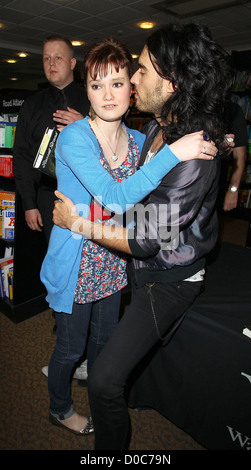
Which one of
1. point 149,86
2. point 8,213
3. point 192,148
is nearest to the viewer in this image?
point 192,148

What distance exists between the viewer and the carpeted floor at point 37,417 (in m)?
1.50

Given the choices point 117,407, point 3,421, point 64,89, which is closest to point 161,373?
point 117,407

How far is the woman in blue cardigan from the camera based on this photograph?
103 centimetres

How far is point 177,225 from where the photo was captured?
1072mm

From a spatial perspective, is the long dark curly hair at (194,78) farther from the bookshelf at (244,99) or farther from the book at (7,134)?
the bookshelf at (244,99)

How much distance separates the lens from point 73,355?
1.40 metres

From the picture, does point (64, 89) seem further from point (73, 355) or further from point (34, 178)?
point (73, 355)

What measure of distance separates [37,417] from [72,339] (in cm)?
59

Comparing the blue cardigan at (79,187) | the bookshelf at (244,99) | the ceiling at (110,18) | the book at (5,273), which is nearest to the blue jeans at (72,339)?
the blue cardigan at (79,187)

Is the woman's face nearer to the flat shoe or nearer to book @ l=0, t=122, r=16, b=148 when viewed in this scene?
book @ l=0, t=122, r=16, b=148

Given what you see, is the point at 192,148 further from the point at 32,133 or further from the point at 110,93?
the point at 32,133

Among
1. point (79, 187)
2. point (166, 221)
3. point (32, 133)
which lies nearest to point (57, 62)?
point (32, 133)

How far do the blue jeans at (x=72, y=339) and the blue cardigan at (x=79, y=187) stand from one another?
0.11 m

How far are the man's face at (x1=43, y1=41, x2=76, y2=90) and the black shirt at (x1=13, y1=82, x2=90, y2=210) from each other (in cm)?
7
